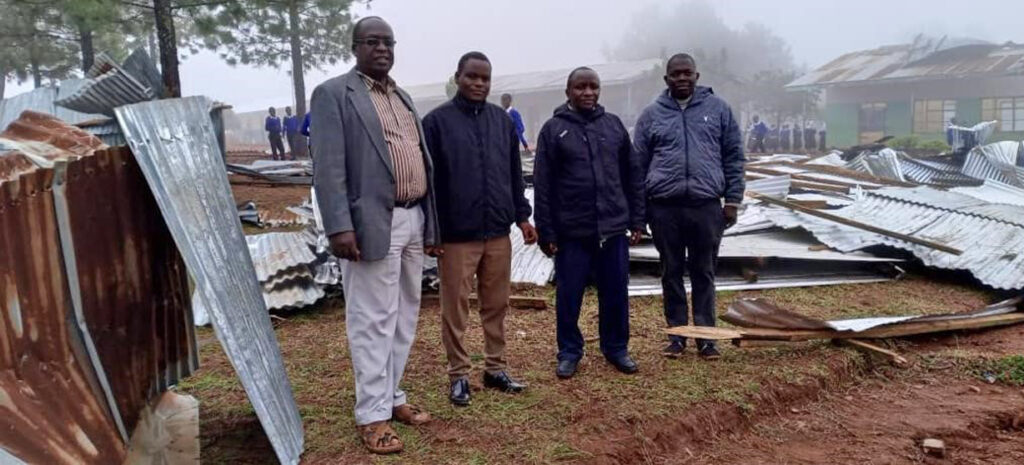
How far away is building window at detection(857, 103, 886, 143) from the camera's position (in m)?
28.8

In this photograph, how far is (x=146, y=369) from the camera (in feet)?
9.93

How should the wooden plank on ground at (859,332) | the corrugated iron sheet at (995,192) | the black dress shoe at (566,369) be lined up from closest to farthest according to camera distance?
1. the black dress shoe at (566,369)
2. the wooden plank on ground at (859,332)
3. the corrugated iron sheet at (995,192)

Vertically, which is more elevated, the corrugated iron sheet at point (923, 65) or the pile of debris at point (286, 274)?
the corrugated iron sheet at point (923, 65)

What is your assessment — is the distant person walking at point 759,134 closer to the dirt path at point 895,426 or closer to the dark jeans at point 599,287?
the dirt path at point 895,426

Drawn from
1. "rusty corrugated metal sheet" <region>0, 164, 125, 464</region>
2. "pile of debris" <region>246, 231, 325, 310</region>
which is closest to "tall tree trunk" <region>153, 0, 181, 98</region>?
"pile of debris" <region>246, 231, 325, 310</region>

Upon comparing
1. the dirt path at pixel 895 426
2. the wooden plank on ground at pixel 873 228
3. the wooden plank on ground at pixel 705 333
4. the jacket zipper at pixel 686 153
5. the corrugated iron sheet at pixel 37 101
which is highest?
the corrugated iron sheet at pixel 37 101

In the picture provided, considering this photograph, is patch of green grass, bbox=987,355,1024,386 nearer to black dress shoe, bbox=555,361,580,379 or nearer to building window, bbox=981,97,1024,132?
black dress shoe, bbox=555,361,580,379

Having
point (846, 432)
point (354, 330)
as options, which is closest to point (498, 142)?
point (354, 330)

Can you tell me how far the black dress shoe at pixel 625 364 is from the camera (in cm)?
429

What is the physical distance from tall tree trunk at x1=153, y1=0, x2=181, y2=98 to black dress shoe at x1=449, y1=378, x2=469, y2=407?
8.33 m

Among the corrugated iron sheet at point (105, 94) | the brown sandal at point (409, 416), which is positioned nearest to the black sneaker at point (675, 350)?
the brown sandal at point (409, 416)

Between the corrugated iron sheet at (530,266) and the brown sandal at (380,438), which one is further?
the corrugated iron sheet at (530,266)

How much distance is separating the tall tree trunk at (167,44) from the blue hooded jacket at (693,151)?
8.24 meters

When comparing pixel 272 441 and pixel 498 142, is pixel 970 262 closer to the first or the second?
pixel 498 142
